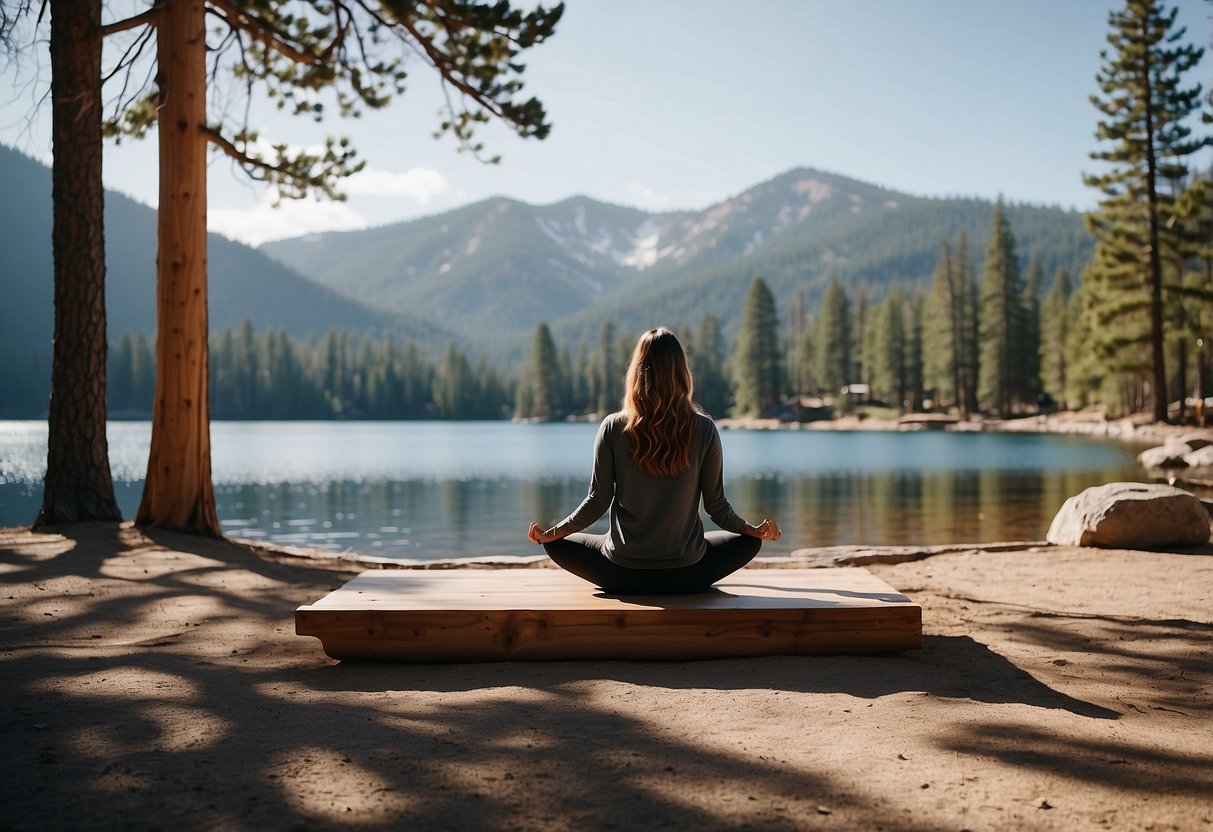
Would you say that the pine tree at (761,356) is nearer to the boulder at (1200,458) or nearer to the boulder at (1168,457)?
the boulder at (1168,457)

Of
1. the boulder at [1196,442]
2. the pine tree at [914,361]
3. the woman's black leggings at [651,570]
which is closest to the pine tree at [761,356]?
the pine tree at [914,361]

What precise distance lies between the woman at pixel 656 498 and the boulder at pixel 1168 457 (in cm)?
2036

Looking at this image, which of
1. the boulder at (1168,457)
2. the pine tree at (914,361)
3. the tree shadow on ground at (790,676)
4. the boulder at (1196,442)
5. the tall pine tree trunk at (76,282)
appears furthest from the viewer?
the pine tree at (914,361)

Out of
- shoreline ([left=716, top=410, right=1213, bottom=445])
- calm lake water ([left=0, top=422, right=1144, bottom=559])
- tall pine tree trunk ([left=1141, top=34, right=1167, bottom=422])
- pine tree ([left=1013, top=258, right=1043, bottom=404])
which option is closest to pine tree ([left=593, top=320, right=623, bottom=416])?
shoreline ([left=716, top=410, right=1213, bottom=445])

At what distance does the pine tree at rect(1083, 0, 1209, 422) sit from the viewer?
1145 inches

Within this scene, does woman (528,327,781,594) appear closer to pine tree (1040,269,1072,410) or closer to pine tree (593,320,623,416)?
pine tree (1040,269,1072,410)

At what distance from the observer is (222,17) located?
28.6 feet

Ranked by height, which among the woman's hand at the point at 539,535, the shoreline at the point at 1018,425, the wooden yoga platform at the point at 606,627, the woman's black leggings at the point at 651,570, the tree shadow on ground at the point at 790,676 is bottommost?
the tree shadow on ground at the point at 790,676

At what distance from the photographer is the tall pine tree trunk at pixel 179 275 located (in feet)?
26.5

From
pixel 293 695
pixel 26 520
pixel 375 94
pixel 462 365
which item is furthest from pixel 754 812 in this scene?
pixel 462 365

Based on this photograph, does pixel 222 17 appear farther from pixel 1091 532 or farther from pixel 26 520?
pixel 1091 532

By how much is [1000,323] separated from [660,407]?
56.8 metres

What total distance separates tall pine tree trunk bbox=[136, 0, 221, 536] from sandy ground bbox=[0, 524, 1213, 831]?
2.85m

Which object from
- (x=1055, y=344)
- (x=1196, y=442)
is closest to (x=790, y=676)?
(x=1196, y=442)
